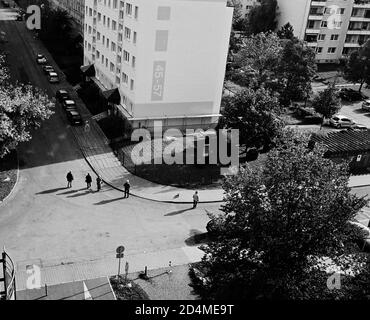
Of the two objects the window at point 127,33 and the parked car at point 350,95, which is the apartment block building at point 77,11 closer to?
the window at point 127,33

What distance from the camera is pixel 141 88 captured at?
4178cm

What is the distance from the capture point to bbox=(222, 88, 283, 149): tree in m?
38.1

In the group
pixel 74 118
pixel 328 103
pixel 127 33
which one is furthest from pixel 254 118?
pixel 74 118

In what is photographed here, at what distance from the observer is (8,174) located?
3459cm

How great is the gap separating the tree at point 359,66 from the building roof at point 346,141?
21.2m

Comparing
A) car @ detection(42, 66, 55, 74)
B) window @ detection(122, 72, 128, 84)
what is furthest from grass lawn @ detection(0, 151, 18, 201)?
car @ detection(42, 66, 55, 74)

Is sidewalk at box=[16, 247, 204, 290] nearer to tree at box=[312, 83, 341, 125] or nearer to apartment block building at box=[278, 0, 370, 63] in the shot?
tree at box=[312, 83, 341, 125]

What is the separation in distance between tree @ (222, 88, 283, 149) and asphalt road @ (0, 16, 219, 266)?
794cm

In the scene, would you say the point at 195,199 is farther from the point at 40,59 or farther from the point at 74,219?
the point at 40,59

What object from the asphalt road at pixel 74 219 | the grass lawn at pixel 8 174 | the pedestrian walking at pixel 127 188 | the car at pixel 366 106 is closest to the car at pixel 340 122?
the car at pixel 366 106

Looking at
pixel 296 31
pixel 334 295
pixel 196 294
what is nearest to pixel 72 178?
pixel 196 294

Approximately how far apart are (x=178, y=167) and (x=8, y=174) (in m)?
13.6
